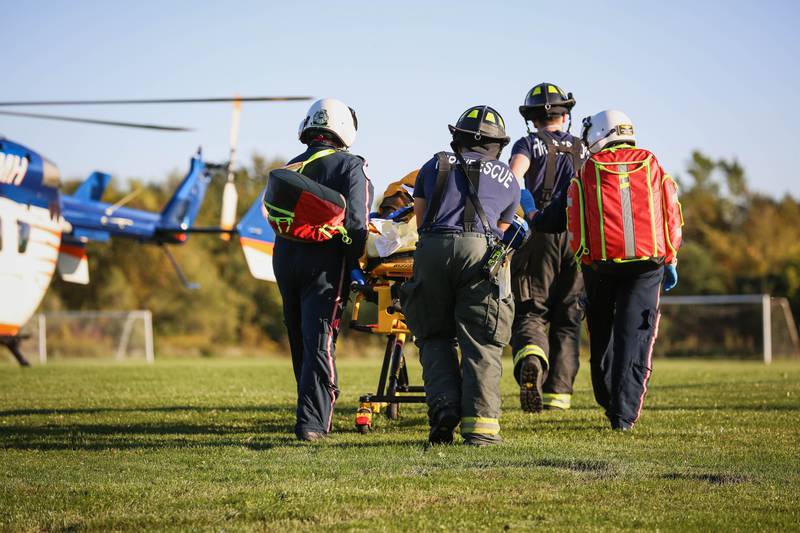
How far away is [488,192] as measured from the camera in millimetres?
6270

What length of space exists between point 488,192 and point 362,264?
1378mm

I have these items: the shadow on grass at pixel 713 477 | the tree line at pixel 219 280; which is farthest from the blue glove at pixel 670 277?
the tree line at pixel 219 280

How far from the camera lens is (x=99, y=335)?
3606 centimetres

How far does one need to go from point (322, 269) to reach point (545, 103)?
276 centimetres

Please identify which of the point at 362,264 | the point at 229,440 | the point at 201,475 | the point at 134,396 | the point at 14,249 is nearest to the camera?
the point at 201,475

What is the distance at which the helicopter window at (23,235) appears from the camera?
17.2 m

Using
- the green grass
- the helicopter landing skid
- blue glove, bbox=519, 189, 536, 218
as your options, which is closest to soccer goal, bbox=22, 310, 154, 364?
the helicopter landing skid

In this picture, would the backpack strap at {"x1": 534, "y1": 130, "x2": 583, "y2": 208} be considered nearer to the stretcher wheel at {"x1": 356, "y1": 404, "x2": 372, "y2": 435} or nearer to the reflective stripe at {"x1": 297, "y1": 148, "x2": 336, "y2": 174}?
the reflective stripe at {"x1": 297, "y1": 148, "x2": 336, "y2": 174}

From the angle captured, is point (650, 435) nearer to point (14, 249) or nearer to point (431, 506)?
point (431, 506)

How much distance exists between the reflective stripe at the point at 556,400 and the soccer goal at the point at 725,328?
2411cm

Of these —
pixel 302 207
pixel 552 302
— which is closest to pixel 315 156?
pixel 302 207

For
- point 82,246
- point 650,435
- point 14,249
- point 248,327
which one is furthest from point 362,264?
point 248,327

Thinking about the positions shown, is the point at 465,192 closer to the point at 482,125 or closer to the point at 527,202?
the point at 482,125

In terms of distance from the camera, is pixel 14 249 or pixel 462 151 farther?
pixel 14 249
